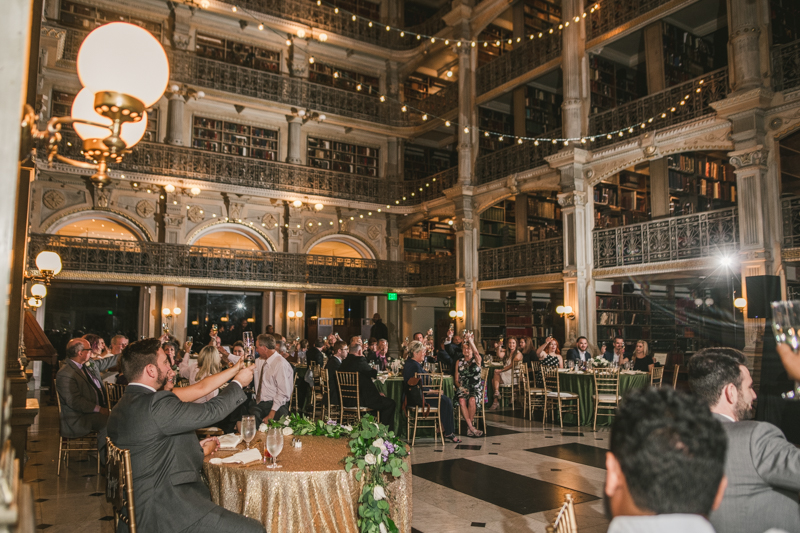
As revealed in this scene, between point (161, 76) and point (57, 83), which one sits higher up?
point (57, 83)

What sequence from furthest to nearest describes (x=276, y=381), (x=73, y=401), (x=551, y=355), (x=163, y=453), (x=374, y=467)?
(x=551, y=355), (x=276, y=381), (x=73, y=401), (x=374, y=467), (x=163, y=453)

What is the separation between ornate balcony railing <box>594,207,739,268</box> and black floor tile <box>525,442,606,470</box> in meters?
4.93

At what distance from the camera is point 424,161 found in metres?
19.5

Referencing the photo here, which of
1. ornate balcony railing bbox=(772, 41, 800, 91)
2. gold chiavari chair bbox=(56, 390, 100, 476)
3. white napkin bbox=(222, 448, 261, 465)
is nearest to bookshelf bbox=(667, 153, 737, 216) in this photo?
ornate balcony railing bbox=(772, 41, 800, 91)

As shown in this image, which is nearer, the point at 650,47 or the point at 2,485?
the point at 2,485

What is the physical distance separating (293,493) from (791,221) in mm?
9306

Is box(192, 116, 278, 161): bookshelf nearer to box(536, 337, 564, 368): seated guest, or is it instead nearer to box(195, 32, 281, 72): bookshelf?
box(195, 32, 281, 72): bookshelf

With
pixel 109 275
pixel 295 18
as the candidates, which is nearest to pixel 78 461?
pixel 109 275

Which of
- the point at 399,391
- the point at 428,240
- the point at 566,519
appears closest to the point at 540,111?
the point at 428,240

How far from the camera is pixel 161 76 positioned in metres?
2.09

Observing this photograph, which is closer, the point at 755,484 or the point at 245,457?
the point at 755,484

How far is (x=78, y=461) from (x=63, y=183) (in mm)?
10276

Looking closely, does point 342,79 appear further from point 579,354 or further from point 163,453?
point 163,453

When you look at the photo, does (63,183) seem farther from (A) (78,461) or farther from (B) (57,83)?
(A) (78,461)
